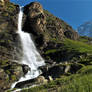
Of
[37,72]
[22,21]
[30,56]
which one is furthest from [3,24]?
[37,72]

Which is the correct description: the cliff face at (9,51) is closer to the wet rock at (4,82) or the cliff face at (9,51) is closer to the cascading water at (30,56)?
the wet rock at (4,82)

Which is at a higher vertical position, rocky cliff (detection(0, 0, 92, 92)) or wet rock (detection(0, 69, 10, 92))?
rocky cliff (detection(0, 0, 92, 92))

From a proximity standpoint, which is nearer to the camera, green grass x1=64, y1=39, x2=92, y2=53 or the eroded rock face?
green grass x1=64, y1=39, x2=92, y2=53

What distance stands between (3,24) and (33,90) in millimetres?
81238

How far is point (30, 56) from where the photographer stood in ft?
211

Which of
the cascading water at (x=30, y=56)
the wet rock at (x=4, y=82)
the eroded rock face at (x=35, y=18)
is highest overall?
the eroded rock face at (x=35, y=18)

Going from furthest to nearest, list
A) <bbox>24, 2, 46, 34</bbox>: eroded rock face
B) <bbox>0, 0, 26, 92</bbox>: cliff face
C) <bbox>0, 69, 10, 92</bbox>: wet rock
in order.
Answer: <bbox>24, 2, 46, 34</bbox>: eroded rock face, <bbox>0, 0, 26, 92</bbox>: cliff face, <bbox>0, 69, 10, 92</bbox>: wet rock

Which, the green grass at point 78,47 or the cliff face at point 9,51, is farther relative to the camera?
the green grass at point 78,47

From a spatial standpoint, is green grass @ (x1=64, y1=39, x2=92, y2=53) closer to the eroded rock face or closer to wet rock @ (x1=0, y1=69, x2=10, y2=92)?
the eroded rock face

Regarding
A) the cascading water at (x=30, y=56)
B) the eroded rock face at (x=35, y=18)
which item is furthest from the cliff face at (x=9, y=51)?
the eroded rock face at (x=35, y=18)

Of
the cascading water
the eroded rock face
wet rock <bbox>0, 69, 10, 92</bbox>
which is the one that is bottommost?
wet rock <bbox>0, 69, 10, 92</bbox>

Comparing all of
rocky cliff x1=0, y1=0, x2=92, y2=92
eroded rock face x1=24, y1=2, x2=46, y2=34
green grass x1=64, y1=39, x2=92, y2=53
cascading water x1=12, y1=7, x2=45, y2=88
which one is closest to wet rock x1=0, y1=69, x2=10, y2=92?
rocky cliff x1=0, y1=0, x2=92, y2=92

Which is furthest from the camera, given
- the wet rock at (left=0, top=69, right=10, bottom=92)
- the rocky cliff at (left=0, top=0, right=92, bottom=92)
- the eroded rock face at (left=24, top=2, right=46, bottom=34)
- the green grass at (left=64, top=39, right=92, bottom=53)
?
the eroded rock face at (left=24, top=2, right=46, bottom=34)

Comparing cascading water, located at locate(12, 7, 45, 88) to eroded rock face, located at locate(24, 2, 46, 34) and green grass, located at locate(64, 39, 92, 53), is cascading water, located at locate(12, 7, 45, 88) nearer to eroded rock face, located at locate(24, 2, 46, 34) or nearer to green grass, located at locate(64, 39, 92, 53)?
eroded rock face, located at locate(24, 2, 46, 34)
